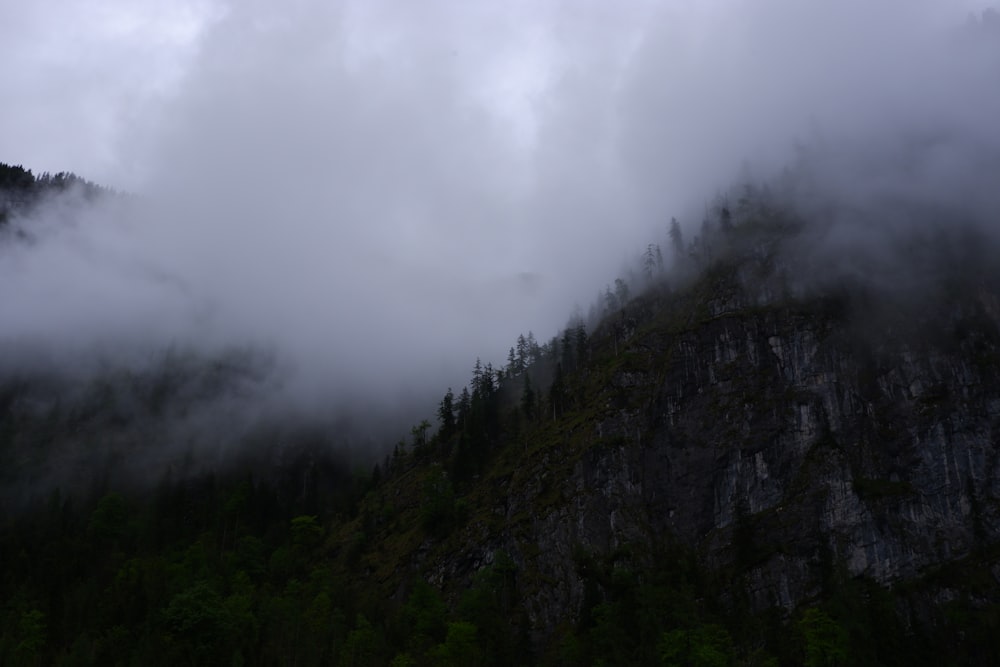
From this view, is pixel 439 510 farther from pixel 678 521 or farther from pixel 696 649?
pixel 696 649

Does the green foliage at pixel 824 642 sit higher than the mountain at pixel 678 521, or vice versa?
the mountain at pixel 678 521

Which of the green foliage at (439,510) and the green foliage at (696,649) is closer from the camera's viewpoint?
the green foliage at (696,649)

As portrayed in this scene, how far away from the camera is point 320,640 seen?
11450cm

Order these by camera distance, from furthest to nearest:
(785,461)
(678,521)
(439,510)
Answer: (439,510) < (678,521) < (785,461)

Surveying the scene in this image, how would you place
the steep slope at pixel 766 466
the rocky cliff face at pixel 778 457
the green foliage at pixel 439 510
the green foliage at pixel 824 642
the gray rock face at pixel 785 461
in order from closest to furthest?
1. the green foliage at pixel 824 642
2. the steep slope at pixel 766 466
3. the gray rock face at pixel 785 461
4. the rocky cliff face at pixel 778 457
5. the green foliage at pixel 439 510

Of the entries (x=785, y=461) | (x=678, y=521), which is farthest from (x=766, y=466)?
(x=678, y=521)

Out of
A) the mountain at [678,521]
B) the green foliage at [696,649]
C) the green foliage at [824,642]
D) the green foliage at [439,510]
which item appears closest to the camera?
the green foliage at [696,649]

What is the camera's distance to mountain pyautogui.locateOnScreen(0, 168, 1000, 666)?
4341 inches

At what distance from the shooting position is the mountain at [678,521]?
11025 cm

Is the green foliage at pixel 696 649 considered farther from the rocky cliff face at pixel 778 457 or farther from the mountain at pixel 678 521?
the rocky cliff face at pixel 778 457

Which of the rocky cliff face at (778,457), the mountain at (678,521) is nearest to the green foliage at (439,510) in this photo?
the mountain at (678,521)

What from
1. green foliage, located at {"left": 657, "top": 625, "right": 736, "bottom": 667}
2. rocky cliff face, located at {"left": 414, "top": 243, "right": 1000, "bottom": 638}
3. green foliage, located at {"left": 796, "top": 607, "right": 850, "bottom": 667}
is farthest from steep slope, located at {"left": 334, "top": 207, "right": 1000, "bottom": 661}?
green foliage, located at {"left": 796, "top": 607, "right": 850, "bottom": 667}

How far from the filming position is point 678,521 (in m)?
138

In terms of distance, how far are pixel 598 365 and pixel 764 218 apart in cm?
5163
